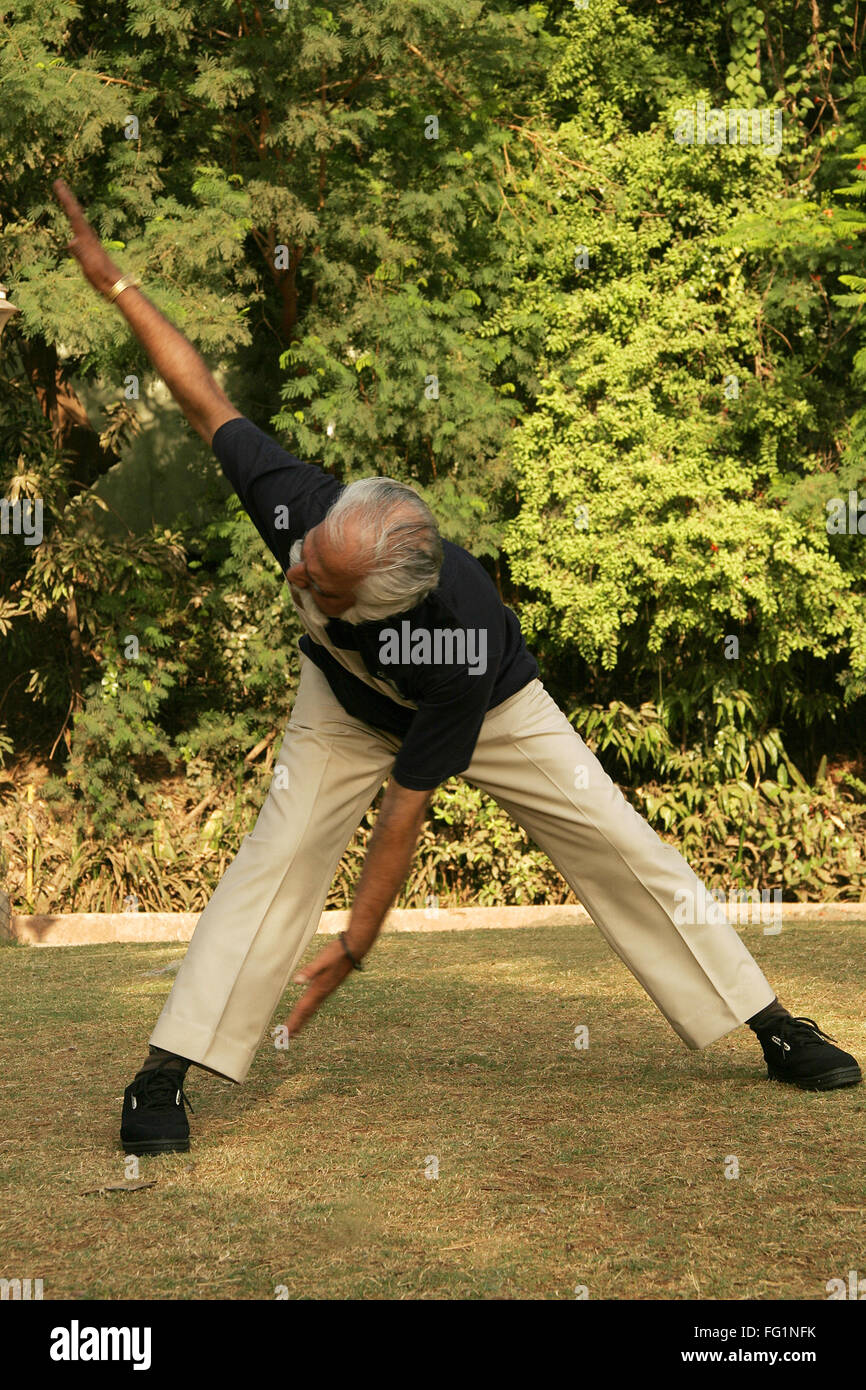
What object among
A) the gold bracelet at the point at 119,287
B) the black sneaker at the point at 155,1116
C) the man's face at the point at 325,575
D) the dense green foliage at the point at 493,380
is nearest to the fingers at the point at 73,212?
the gold bracelet at the point at 119,287

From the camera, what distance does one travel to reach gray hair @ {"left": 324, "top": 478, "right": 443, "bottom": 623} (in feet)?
9.16

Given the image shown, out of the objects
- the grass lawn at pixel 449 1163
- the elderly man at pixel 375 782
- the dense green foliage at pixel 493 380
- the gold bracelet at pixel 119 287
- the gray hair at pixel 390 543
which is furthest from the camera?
the dense green foliage at pixel 493 380

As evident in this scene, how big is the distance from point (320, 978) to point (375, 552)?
37.3 inches

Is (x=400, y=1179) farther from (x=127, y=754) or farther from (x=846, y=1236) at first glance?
(x=127, y=754)

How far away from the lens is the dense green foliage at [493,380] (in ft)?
29.3

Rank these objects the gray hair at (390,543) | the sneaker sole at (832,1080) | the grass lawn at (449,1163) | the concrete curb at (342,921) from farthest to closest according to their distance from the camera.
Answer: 1. the concrete curb at (342,921)
2. the sneaker sole at (832,1080)
3. the gray hair at (390,543)
4. the grass lawn at (449,1163)

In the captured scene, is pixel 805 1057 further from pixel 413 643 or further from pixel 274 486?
pixel 274 486

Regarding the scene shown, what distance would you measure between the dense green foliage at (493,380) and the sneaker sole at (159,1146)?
6.24 m

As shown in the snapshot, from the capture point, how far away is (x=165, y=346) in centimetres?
336

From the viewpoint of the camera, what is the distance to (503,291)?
9867 mm

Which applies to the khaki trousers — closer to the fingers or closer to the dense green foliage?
the fingers

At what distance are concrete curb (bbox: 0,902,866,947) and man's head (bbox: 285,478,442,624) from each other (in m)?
4.77

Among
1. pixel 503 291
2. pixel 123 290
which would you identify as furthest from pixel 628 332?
pixel 123 290

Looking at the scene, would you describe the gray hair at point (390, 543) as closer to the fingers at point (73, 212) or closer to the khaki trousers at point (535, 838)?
the khaki trousers at point (535, 838)
